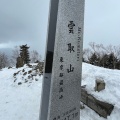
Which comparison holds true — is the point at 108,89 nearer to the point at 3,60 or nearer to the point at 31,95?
the point at 31,95

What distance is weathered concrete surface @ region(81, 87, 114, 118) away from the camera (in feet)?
16.8

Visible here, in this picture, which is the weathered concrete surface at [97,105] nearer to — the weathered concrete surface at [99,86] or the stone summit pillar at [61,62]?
the weathered concrete surface at [99,86]

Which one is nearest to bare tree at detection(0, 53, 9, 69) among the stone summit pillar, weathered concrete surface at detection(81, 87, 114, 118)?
weathered concrete surface at detection(81, 87, 114, 118)

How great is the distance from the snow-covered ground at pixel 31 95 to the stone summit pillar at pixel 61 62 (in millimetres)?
2603

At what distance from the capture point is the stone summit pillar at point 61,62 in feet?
8.70

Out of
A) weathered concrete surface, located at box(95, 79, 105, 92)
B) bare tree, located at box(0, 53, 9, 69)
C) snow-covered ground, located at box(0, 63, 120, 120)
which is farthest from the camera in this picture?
bare tree, located at box(0, 53, 9, 69)

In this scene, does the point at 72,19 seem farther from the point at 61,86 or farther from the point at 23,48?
the point at 23,48

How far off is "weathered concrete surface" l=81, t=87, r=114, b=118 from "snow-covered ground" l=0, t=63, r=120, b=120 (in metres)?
0.11

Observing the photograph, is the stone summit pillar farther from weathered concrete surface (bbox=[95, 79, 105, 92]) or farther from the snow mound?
weathered concrete surface (bbox=[95, 79, 105, 92])

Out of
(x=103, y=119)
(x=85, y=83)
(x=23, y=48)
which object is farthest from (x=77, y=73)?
(x=23, y=48)

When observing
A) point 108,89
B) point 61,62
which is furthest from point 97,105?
point 61,62

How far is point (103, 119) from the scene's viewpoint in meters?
5.05

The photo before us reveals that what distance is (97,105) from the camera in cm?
532

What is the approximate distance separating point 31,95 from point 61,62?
4.52 m
